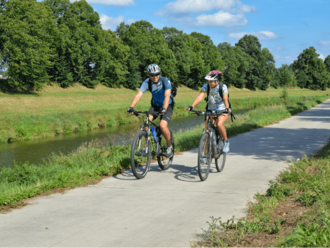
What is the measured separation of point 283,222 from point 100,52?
54.7 m

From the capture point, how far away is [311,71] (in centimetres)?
11712

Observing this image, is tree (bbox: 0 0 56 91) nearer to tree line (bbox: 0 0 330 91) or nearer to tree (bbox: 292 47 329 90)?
tree line (bbox: 0 0 330 91)

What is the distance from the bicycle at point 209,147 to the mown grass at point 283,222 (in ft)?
4.46

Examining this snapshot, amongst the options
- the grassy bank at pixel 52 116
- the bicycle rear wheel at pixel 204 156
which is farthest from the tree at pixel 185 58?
the bicycle rear wheel at pixel 204 156

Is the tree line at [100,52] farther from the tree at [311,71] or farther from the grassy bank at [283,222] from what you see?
the grassy bank at [283,222]

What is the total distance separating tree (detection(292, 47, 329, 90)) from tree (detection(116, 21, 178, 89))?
60809 mm

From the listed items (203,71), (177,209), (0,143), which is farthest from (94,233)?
(203,71)

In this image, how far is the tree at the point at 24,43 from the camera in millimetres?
40375

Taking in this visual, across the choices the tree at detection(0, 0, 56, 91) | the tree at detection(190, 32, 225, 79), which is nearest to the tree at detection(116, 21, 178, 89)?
the tree at detection(190, 32, 225, 79)

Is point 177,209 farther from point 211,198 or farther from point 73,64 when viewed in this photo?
point 73,64

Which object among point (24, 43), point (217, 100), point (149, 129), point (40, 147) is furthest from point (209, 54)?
point (149, 129)

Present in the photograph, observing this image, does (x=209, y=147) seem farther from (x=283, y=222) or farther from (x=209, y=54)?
(x=209, y=54)

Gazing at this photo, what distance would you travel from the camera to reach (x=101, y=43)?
58.6m

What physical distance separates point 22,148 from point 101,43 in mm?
43091
